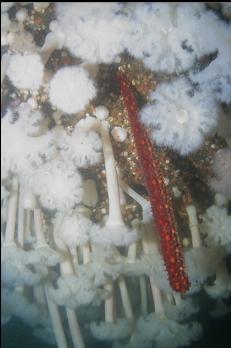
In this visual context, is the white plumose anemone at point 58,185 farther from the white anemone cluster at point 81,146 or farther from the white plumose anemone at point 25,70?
the white plumose anemone at point 25,70

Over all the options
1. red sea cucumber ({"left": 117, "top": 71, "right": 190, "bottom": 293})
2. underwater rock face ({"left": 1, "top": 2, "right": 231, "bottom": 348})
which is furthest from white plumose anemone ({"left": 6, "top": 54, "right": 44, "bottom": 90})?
red sea cucumber ({"left": 117, "top": 71, "right": 190, "bottom": 293})

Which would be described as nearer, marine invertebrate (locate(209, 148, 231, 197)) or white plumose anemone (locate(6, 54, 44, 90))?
white plumose anemone (locate(6, 54, 44, 90))

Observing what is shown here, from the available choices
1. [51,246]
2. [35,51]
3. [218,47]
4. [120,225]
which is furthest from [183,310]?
[35,51]

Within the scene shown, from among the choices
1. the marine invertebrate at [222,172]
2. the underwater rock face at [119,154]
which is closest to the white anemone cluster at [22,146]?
the underwater rock face at [119,154]

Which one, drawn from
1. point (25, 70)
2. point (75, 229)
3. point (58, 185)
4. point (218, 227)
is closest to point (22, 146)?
point (58, 185)

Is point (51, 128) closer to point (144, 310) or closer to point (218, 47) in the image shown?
point (218, 47)

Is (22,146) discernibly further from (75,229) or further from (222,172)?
(222,172)

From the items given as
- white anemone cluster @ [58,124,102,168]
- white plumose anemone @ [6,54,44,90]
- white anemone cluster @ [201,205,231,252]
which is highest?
white plumose anemone @ [6,54,44,90]

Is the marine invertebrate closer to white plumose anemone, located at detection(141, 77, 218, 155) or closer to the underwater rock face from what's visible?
the underwater rock face
